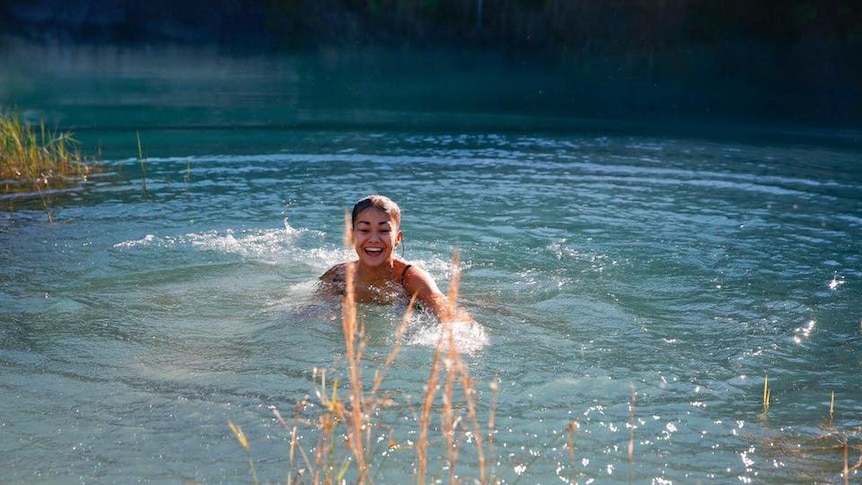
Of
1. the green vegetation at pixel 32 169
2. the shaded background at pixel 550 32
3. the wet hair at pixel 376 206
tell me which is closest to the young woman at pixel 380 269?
the wet hair at pixel 376 206

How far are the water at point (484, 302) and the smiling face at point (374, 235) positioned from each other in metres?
0.48

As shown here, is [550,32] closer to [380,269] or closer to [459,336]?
[380,269]

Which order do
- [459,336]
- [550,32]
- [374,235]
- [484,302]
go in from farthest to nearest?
[550,32]
[484,302]
[374,235]
[459,336]

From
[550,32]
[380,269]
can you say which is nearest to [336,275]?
[380,269]

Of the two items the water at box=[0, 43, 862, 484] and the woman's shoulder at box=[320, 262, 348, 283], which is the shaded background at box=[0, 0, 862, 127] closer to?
the water at box=[0, 43, 862, 484]

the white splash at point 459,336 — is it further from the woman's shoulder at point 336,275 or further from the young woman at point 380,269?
the woman's shoulder at point 336,275

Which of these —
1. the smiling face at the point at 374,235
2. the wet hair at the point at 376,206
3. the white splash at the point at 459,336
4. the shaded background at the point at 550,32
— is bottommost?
the white splash at the point at 459,336

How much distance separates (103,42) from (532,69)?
43.2ft

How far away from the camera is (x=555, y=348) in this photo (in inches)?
251

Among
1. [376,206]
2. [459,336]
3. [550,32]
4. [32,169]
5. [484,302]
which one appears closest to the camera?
[459,336]

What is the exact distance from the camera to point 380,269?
731 cm

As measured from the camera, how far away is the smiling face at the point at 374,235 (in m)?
7.07

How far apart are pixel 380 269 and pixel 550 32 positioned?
24.3m

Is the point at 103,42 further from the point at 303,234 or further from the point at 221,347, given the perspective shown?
the point at 221,347
